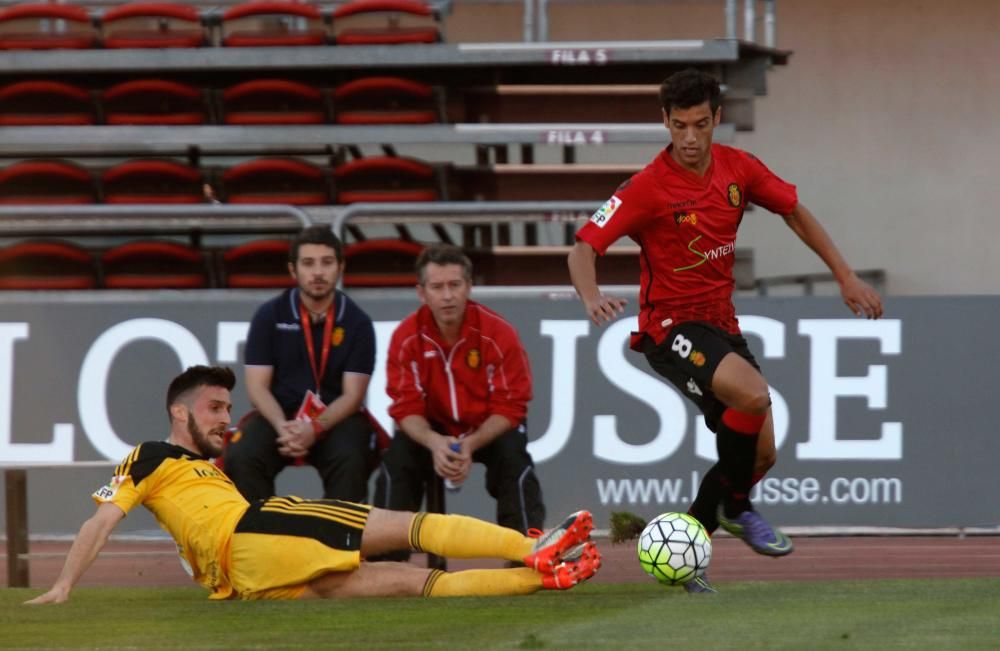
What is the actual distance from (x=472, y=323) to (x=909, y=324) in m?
3.14

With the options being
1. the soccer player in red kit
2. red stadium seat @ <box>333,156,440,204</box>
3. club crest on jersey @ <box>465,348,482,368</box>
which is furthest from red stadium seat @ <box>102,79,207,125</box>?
the soccer player in red kit

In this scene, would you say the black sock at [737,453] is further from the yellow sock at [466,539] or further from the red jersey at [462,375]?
the red jersey at [462,375]

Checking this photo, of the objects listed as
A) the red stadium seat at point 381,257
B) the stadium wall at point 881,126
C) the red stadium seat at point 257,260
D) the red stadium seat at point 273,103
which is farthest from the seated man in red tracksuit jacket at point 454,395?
the stadium wall at point 881,126

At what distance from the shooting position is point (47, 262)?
1166 cm

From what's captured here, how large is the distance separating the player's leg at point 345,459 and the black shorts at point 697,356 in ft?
5.43

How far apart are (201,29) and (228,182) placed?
1787mm

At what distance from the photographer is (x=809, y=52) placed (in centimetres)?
1664

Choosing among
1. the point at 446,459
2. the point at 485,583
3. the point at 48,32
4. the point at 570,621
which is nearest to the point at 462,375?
the point at 446,459

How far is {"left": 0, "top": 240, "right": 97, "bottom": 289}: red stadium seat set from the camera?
1155 cm

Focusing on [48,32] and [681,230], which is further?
[48,32]

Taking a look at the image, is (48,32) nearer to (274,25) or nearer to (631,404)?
(274,25)

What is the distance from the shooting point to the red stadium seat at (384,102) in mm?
12484

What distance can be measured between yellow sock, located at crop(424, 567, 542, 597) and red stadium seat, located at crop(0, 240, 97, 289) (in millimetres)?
6327

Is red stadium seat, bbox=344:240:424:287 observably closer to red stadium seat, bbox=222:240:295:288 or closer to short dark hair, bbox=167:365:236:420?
red stadium seat, bbox=222:240:295:288
